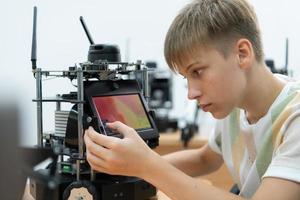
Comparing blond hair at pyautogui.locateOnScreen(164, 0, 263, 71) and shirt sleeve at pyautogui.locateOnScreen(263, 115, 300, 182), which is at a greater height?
blond hair at pyautogui.locateOnScreen(164, 0, 263, 71)

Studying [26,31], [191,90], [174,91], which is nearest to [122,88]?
[191,90]

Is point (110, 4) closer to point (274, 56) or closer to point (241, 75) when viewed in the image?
point (274, 56)

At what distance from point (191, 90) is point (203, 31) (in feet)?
0.44

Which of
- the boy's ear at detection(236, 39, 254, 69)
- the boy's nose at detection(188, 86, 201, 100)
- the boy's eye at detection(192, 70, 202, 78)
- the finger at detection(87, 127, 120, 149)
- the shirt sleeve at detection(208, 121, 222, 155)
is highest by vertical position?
the boy's ear at detection(236, 39, 254, 69)

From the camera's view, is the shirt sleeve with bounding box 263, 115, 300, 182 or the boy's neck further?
the boy's neck

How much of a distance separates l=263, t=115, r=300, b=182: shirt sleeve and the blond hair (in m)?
0.22

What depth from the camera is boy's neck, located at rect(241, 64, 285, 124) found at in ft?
3.37

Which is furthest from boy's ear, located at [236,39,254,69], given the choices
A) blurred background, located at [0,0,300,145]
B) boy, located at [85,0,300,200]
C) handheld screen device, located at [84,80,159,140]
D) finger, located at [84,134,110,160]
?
blurred background, located at [0,0,300,145]

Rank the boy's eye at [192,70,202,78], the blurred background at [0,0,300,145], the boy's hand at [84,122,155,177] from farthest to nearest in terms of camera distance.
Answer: the blurred background at [0,0,300,145]
the boy's eye at [192,70,202,78]
the boy's hand at [84,122,155,177]

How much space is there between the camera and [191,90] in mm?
974

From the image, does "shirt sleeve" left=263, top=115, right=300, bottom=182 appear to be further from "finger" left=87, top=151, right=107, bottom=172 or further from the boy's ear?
"finger" left=87, top=151, right=107, bottom=172

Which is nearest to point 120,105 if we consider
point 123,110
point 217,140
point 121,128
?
point 123,110

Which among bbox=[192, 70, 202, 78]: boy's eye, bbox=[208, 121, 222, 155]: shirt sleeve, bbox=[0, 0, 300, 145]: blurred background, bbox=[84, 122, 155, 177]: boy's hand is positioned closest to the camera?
bbox=[84, 122, 155, 177]: boy's hand

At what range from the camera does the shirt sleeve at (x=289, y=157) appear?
869 mm
